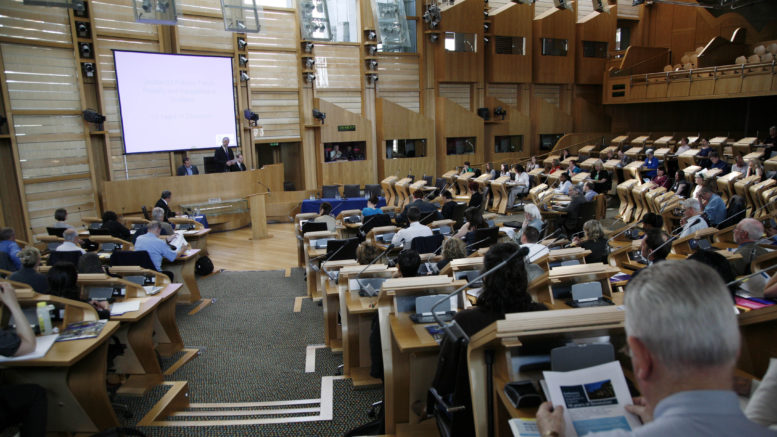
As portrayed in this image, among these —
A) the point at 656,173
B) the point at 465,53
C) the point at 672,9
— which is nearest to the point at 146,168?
the point at 465,53

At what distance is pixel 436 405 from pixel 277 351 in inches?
121

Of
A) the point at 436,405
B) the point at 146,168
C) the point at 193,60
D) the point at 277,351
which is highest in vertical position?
the point at 193,60

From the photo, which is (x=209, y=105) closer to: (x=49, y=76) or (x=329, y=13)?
(x=49, y=76)

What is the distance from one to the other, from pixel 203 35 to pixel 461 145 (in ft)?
29.9

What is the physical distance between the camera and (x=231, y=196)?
1219cm

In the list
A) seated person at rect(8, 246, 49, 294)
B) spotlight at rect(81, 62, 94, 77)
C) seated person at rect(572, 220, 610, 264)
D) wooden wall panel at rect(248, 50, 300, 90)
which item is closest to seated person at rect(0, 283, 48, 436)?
seated person at rect(8, 246, 49, 294)

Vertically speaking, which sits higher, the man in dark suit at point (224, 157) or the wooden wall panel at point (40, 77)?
the wooden wall panel at point (40, 77)

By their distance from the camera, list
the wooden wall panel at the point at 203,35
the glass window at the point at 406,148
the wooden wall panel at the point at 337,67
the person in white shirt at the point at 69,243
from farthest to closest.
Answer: the glass window at the point at 406,148 → the wooden wall panel at the point at 337,67 → the wooden wall panel at the point at 203,35 → the person in white shirt at the point at 69,243

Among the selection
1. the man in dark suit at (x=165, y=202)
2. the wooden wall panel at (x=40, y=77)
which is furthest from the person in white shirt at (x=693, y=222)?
the wooden wall panel at (x=40, y=77)

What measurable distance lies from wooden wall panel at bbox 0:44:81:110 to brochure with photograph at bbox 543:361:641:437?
441 inches

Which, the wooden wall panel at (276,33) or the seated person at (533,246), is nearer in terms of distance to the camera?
the seated person at (533,246)

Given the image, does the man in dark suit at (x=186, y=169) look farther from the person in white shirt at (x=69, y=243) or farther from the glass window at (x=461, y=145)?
the glass window at (x=461, y=145)

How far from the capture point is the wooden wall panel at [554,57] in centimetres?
1862

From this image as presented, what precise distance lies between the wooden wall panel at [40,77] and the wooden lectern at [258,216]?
13.7 feet
